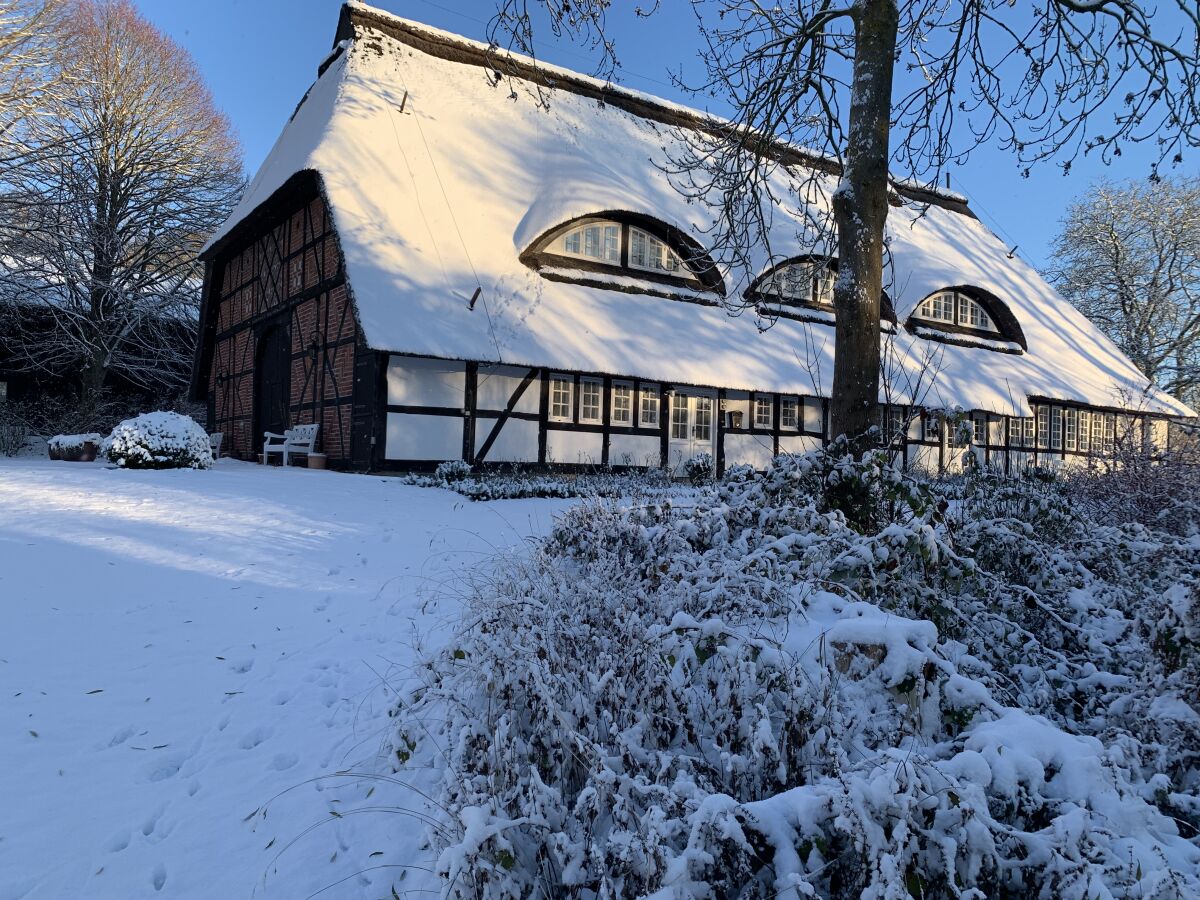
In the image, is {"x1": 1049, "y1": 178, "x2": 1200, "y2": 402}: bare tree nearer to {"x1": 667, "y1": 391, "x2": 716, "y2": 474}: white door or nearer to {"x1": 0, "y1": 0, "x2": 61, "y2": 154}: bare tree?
{"x1": 667, "y1": 391, "x2": 716, "y2": 474}: white door

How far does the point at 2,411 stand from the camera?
671 inches

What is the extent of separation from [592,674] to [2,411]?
20.6m

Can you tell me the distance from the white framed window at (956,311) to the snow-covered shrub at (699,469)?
879cm

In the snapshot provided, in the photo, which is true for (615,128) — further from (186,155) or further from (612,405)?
(186,155)

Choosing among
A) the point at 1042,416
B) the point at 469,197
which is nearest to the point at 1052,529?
the point at 469,197

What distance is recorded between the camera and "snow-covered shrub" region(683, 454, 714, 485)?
13438mm

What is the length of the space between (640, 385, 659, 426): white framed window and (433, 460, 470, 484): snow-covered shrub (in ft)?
14.6

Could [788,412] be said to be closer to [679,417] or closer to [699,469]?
[679,417]

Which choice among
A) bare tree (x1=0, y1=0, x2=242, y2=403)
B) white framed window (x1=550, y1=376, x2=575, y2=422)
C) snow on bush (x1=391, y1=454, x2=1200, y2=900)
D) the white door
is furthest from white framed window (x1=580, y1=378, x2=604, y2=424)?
bare tree (x1=0, y1=0, x2=242, y2=403)

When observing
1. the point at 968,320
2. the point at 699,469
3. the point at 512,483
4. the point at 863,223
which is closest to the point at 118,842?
the point at 863,223

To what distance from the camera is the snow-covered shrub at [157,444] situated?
1072cm

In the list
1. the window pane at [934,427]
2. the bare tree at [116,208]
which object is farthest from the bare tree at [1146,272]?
the bare tree at [116,208]

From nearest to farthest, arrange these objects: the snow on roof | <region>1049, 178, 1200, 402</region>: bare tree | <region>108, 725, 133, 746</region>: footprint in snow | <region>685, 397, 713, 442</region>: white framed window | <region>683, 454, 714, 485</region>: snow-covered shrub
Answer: <region>108, 725, 133, 746</region>: footprint in snow → the snow on roof → <region>683, 454, 714, 485</region>: snow-covered shrub → <region>685, 397, 713, 442</region>: white framed window → <region>1049, 178, 1200, 402</region>: bare tree

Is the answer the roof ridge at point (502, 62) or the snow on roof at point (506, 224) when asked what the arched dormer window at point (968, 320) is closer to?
the snow on roof at point (506, 224)
